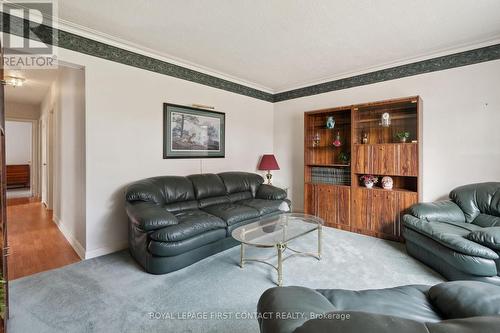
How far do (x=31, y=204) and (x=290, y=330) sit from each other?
23.2 ft

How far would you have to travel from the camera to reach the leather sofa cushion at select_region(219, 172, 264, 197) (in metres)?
3.96

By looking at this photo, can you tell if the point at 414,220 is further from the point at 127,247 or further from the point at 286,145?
the point at 127,247

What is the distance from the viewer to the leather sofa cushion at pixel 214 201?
3.49m

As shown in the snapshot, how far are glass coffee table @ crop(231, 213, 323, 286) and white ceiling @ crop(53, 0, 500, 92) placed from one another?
2330 millimetres

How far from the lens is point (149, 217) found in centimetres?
241

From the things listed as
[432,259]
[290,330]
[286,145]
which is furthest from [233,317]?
[286,145]

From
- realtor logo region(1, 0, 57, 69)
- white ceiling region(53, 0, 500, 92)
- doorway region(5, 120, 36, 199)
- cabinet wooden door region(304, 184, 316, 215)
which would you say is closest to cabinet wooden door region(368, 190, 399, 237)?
cabinet wooden door region(304, 184, 316, 215)

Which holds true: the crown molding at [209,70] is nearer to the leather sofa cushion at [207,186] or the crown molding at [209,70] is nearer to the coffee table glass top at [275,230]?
the leather sofa cushion at [207,186]

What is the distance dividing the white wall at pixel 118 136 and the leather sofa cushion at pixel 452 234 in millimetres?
3228

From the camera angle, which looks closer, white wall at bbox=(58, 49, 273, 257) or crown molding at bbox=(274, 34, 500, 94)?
white wall at bbox=(58, 49, 273, 257)

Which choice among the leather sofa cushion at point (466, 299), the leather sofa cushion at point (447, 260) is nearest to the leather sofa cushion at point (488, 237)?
the leather sofa cushion at point (447, 260)

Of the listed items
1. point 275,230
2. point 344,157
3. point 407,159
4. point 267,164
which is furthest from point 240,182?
point 407,159

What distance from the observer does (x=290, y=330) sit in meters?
0.78

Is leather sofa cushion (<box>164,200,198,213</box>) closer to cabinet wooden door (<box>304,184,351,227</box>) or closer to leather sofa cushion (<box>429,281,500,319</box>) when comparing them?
cabinet wooden door (<box>304,184,351,227</box>)
